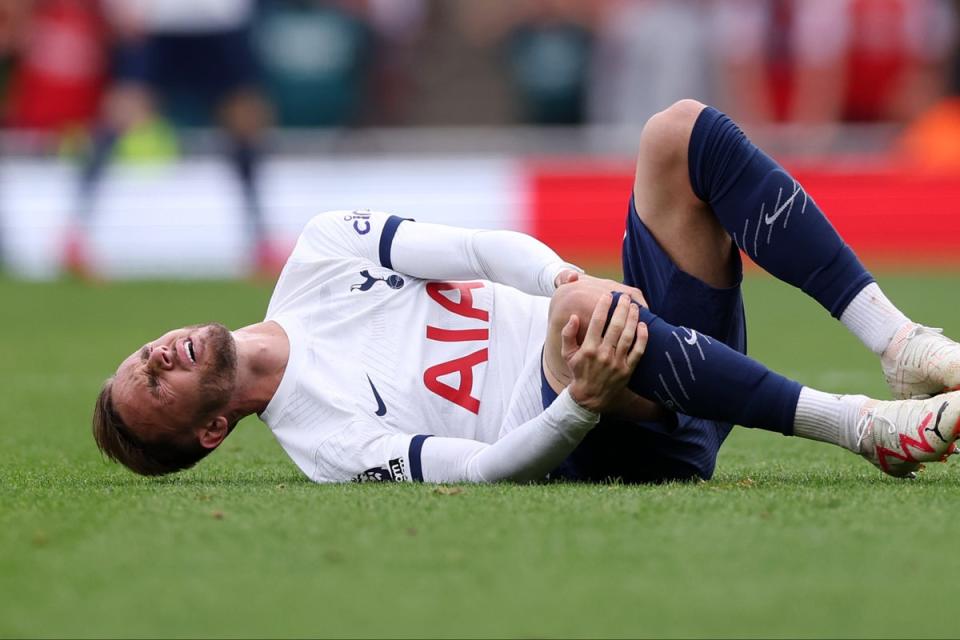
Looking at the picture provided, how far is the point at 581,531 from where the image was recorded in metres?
3.45

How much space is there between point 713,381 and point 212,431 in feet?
4.64

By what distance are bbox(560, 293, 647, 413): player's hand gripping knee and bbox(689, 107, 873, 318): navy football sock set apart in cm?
39

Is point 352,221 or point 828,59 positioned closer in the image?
point 352,221

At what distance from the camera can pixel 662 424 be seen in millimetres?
4098

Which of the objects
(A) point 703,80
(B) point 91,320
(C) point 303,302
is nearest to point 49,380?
(B) point 91,320

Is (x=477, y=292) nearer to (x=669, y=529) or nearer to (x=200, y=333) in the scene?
(x=200, y=333)

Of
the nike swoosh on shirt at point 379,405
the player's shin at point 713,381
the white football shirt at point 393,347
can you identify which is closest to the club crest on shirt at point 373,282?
the white football shirt at point 393,347

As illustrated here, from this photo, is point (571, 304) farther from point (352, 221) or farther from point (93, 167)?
point (93, 167)

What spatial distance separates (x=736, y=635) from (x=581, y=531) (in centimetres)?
74

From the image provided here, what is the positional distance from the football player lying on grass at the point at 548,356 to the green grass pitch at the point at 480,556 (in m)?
0.14

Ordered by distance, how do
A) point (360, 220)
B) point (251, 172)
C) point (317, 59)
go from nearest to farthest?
point (360, 220)
point (251, 172)
point (317, 59)

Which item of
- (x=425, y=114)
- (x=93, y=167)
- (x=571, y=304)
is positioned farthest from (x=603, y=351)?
(x=425, y=114)

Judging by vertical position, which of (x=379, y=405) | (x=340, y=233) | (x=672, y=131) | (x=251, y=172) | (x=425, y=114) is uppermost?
(x=672, y=131)

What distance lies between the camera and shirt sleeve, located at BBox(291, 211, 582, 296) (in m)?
4.21
